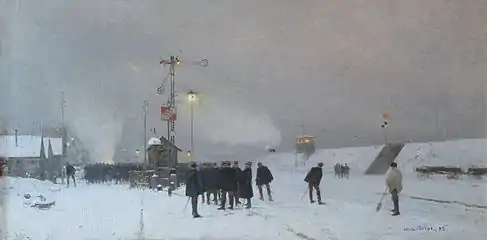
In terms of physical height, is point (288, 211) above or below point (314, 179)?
below

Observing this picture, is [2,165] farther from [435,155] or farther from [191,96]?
[435,155]

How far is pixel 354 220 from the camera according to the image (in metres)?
3.44

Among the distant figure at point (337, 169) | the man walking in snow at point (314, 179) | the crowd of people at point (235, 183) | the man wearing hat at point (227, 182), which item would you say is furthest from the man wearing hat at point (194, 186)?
the distant figure at point (337, 169)

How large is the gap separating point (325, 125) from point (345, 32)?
Answer: 0.55 metres

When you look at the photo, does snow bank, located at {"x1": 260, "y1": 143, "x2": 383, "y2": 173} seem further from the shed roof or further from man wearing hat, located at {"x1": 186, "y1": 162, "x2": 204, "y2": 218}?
the shed roof

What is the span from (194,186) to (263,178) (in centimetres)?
38

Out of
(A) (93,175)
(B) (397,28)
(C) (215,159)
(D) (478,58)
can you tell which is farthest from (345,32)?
(A) (93,175)

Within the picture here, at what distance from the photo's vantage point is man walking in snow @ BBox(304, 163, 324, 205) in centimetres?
343

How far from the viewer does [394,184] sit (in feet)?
11.3

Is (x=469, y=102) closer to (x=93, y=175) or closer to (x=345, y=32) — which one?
(x=345, y=32)

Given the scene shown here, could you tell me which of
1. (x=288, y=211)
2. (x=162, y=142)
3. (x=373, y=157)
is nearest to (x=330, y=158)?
(x=373, y=157)

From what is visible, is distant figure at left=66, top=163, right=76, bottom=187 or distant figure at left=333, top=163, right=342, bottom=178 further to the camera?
distant figure at left=333, top=163, right=342, bottom=178

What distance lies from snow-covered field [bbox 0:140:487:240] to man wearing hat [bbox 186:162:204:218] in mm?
39
